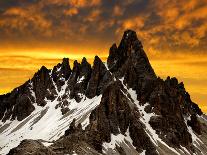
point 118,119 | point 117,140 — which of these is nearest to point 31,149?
point 117,140

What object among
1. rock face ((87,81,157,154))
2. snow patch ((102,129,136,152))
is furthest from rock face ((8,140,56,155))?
rock face ((87,81,157,154))

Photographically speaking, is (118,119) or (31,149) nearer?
(31,149)

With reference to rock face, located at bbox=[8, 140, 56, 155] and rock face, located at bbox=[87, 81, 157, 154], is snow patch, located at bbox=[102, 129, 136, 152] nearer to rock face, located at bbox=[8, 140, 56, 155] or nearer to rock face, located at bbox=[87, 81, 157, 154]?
rock face, located at bbox=[87, 81, 157, 154]

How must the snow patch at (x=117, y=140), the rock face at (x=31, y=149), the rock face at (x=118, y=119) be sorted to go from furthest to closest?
the rock face at (x=118, y=119)
the snow patch at (x=117, y=140)
the rock face at (x=31, y=149)

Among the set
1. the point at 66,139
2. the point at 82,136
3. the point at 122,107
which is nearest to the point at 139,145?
the point at 122,107

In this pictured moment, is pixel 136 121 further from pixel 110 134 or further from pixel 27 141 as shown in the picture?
pixel 27 141

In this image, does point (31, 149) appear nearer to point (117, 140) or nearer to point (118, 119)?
point (117, 140)

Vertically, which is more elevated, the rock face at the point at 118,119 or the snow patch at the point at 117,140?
the rock face at the point at 118,119

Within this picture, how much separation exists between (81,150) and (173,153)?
88431 millimetres

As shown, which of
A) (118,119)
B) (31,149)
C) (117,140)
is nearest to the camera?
(31,149)

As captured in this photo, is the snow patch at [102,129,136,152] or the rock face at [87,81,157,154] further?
the rock face at [87,81,157,154]

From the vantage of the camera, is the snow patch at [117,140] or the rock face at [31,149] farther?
the snow patch at [117,140]

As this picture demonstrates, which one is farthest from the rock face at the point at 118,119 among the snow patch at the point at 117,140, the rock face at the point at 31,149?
the rock face at the point at 31,149

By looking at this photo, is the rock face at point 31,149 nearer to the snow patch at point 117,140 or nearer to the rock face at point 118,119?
the snow patch at point 117,140
